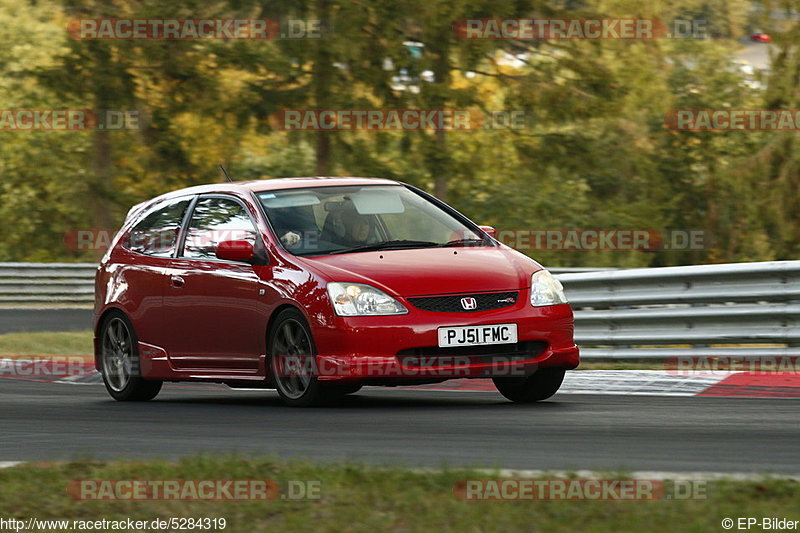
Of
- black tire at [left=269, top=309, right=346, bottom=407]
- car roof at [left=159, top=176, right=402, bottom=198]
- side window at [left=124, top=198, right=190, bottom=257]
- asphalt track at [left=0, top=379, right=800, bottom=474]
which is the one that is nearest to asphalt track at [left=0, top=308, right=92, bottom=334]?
side window at [left=124, top=198, right=190, bottom=257]

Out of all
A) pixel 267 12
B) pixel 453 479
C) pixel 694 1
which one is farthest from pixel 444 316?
pixel 694 1

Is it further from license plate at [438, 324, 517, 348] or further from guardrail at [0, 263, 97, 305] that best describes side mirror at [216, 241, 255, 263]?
guardrail at [0, 263, 97, 305]

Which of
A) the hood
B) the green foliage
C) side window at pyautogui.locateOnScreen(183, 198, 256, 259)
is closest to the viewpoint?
the hood

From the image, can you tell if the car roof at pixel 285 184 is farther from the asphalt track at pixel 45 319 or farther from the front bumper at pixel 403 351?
the asphalt track at pixel 45 319

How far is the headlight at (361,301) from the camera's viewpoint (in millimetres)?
9203

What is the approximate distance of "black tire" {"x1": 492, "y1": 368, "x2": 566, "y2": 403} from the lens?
984cm

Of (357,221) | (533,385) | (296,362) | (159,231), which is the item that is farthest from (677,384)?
(159,231)

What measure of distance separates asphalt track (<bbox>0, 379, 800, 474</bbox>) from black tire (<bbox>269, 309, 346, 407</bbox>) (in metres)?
0.14

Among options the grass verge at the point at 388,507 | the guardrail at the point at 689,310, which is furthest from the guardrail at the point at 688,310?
the grass verge at the point at 388,507

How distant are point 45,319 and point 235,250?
15.2m

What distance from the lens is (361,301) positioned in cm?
924

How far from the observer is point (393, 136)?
116ft

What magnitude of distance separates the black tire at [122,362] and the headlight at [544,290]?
341 centimetres

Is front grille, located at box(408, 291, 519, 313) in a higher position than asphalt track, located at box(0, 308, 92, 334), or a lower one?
higher
